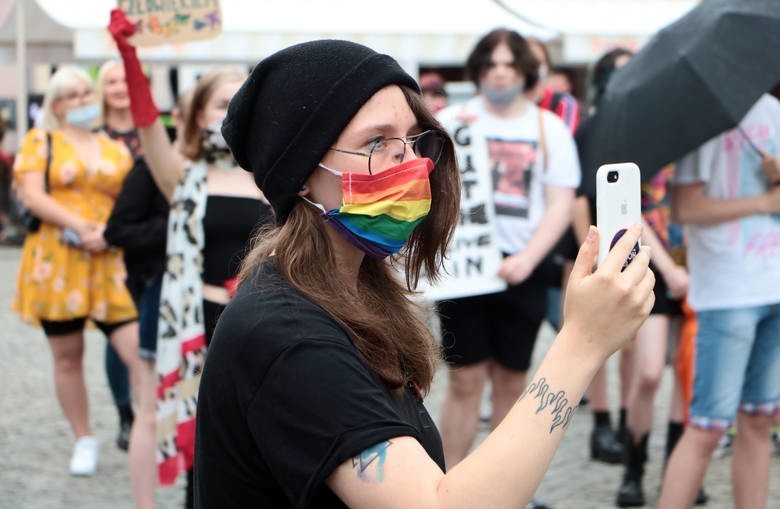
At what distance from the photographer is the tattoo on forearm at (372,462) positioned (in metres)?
1.57

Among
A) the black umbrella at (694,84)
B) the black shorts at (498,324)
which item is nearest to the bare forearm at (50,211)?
the black shorts at (498,324)

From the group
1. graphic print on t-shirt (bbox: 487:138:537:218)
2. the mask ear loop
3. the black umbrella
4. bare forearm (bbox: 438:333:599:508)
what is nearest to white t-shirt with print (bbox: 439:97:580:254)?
graphic print on t-shirt (bbox: 487:138:537:218)

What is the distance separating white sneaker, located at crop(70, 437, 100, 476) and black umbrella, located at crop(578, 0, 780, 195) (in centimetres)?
298

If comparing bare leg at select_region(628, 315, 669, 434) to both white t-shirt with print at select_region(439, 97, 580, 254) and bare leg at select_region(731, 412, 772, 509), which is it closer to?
white t-shirt with print at select_region(439, 97, 580, 254)

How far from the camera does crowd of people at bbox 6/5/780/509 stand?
164cm

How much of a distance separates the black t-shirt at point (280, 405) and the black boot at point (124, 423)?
4.55 meters

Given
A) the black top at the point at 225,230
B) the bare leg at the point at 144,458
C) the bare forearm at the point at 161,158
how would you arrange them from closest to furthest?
Result: 1. the black top at the point at 225,230
2. the bare forearm at the point at 161,158
3. the bare leg at the point at 144,458

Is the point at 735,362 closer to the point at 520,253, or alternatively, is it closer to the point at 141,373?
the point at 520,253

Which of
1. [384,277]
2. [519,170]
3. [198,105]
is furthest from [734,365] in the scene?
[384,277]

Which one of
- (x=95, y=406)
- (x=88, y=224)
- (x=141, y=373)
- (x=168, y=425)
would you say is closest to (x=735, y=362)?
(x=168, y=425)

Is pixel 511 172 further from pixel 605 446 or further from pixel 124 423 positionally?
pixel 124 423

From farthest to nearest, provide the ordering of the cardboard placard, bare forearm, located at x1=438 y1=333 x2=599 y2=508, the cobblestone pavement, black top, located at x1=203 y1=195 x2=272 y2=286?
1. the cobblestone pavement
2. the cardboard placard
3. black top, located at x1=203 y1=195 x2=272 y2=286
4. bare forearm, located at x1=438 y1=333 x2=599 y2=508

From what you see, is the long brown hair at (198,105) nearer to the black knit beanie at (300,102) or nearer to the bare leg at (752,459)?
the bare leg at (752,459)

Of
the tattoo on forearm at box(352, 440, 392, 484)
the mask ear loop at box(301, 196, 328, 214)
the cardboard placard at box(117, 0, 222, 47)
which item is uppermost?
the mask ear loop at box(301, 196, 328, 214)
